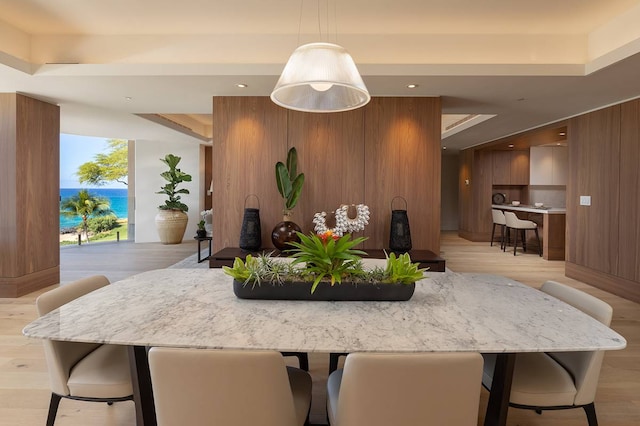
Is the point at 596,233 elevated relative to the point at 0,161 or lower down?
lower down

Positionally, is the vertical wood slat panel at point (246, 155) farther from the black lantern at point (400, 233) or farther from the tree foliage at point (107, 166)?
the tree foliage at point (107, 166)

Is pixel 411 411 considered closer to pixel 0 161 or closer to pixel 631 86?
pixel 631 86

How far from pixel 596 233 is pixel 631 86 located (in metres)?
2.02

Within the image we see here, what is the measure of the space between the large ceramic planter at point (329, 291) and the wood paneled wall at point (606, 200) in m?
4.29

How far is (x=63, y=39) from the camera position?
12.4ft

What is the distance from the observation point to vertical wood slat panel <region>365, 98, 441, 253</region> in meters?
4.40

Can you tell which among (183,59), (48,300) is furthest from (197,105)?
(48,300)

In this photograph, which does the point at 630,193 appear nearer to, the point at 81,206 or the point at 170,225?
the point at 170,225

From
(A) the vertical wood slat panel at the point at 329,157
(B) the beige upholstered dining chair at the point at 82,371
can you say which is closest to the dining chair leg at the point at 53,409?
(B) the beige upholstered dining chair at the point at 82,371

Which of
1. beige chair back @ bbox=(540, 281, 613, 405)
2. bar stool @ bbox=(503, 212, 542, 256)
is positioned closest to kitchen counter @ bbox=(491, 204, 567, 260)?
bar stool @ bbox=(503, 212, 542, 256)

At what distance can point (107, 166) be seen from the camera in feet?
48.6

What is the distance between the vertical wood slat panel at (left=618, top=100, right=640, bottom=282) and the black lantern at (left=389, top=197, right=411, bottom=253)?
2.80 metres

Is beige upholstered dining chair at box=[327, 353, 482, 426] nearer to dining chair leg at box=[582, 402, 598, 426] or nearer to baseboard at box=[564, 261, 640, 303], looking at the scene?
dining chair leg at box=[582, 402, 598, 426]

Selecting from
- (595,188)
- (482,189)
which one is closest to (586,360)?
(595,188)
